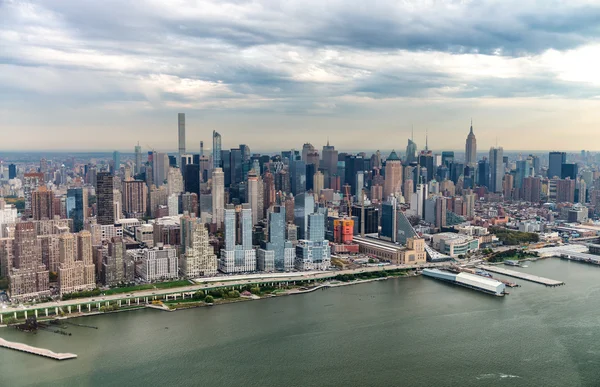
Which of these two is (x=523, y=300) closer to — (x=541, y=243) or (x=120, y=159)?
(x=541, y=243)

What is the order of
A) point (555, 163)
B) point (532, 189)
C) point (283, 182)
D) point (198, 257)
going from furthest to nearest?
point (555, 163)
point (532, 189)
point (283, 182)
point (198, 257)

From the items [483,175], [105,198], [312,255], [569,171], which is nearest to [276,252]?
[312,255]

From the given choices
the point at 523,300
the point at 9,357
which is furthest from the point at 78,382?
the point at 523,300

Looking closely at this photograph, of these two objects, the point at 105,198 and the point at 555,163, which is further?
the point at 555,163

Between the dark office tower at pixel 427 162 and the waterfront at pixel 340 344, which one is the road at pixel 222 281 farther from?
the dark office tower at pixel 427 162

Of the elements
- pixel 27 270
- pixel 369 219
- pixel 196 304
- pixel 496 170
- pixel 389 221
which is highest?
pixel 496 170

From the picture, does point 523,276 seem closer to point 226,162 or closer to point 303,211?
point 303,211
